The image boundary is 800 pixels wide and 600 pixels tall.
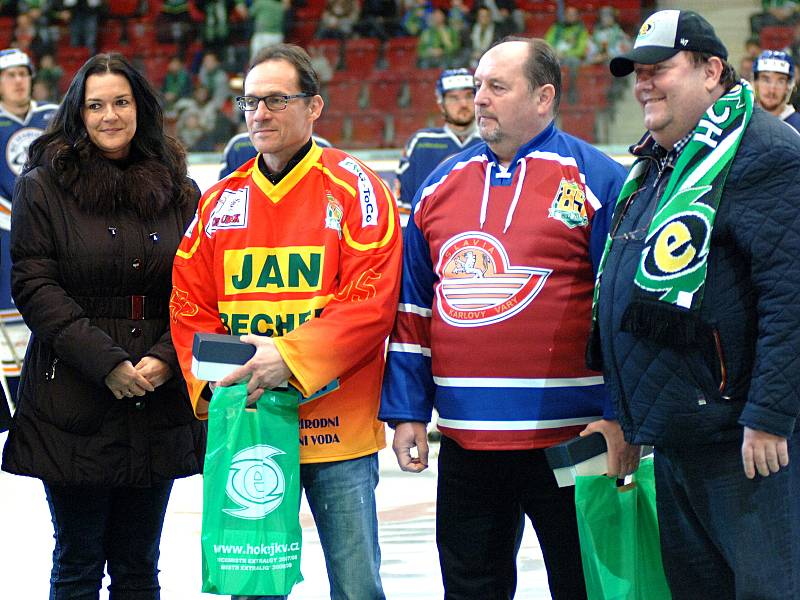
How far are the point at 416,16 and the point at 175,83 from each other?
2.71m

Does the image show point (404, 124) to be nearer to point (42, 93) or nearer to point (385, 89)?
point (385, 89)

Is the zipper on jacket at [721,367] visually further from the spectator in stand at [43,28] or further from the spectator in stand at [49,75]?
the spectator in stand at [43,28]

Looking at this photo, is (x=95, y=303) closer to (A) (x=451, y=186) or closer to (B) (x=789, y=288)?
(A) (x=451, y=186)

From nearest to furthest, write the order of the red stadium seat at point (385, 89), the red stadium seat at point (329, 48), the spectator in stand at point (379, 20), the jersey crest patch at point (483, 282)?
the jersey crest patch at point (483, 282) < the red stadium seat at point (385, 89) < the red stadium seat at point (329, 48) < the spectator in stand at point (379, 20)

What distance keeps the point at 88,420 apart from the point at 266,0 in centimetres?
1193

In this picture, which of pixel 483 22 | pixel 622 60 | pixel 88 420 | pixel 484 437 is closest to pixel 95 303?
pixel 88 420

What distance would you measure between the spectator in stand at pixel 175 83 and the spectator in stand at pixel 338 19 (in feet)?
5.37

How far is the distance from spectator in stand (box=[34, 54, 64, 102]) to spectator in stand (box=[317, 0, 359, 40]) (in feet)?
9.13

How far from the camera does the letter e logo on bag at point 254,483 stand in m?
2.86

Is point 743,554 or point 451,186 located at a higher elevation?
point 451,186

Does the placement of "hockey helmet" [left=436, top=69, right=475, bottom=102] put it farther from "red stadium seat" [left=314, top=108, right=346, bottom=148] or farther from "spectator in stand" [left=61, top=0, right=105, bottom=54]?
"spectator in stand" [left=61, top=0, right=105, bottom=54]

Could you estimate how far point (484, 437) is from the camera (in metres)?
2.84

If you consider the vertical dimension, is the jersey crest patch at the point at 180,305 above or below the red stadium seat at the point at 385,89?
below

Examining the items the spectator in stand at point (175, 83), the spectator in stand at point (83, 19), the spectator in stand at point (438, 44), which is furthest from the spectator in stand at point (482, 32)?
the spectator in stand at point (83, 19)
